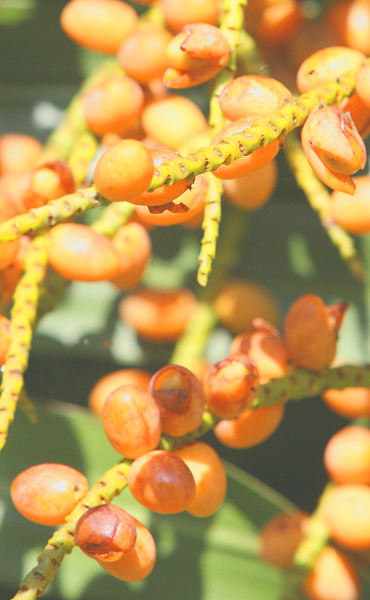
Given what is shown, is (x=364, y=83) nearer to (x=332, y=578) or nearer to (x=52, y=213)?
(x=52, y=213)

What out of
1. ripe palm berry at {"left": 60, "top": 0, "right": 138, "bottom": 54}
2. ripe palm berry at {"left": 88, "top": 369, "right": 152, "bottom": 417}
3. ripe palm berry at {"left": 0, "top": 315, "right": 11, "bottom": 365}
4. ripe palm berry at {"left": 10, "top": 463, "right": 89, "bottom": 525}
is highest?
ripe palm berry at {"left": 60, "top": 0, "right": 138, "bottom": 54}

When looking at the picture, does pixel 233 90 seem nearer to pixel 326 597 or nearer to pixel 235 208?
pixel 235 208

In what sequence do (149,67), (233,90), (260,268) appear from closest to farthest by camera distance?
(233,90) < (149,67) < (260,268)

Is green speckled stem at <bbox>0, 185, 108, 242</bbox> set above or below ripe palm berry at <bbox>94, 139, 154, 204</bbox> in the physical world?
below

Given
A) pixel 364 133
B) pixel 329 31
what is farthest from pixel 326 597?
pixel 329 31

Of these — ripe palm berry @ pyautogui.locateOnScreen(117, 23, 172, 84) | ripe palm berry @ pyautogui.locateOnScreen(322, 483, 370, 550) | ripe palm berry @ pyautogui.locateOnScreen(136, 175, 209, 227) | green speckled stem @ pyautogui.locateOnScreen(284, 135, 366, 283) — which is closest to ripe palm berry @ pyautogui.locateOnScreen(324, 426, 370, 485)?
ripe palm berry @ pyautogui.locateOnScreen(322, 483, 370, 550)

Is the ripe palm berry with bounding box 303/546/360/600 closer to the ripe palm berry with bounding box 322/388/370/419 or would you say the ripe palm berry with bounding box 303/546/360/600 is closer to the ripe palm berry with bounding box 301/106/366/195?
the ripe palm berry with bounding box 322/388/370/419

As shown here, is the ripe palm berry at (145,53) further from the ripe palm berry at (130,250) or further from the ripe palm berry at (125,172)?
the ripe palm berry at (125,172)
